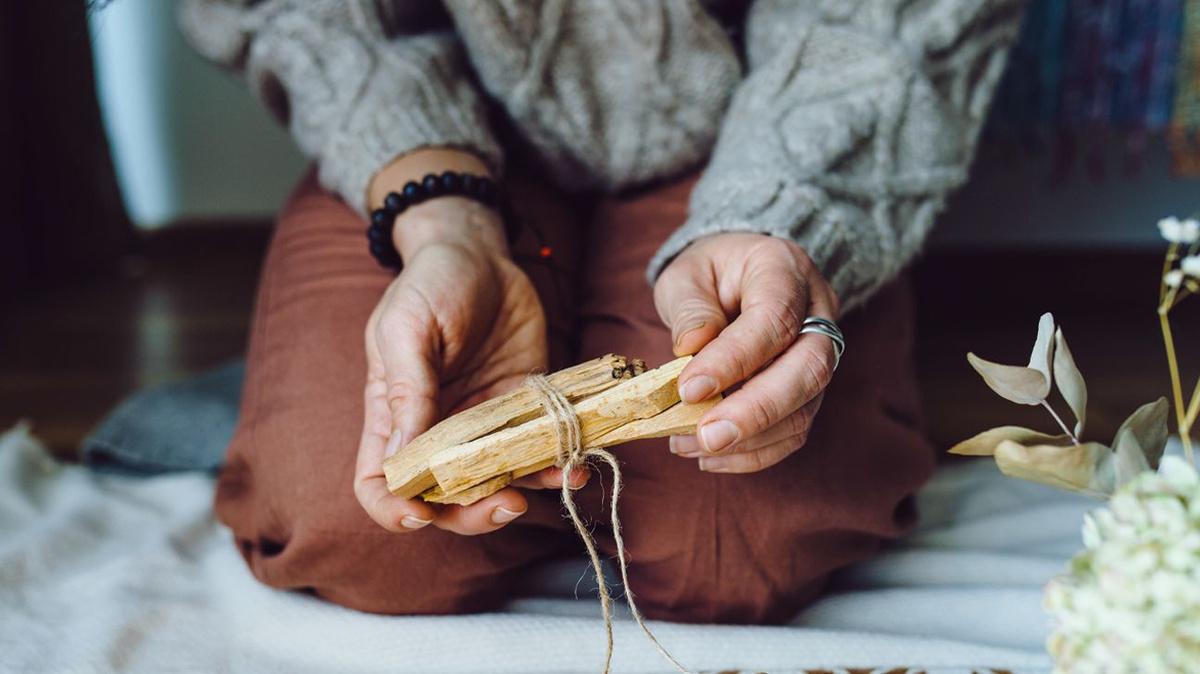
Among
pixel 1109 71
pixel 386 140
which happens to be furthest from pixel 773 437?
pixel 1109 71

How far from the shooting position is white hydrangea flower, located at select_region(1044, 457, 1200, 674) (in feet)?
1.00

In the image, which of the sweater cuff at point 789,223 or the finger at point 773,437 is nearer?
the finger at point 773,437

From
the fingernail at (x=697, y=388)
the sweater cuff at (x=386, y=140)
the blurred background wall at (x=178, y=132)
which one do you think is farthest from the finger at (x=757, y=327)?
the blurred background wall at (x=178, y=132)

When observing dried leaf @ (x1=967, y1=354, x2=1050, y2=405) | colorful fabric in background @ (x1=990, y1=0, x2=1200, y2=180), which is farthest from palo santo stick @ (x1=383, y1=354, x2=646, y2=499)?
colorful fabric in background @ (x1=990, y1=0, x2=1200, y2=180)

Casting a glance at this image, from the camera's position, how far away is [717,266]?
0.63 m

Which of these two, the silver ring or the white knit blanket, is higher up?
the silver ring

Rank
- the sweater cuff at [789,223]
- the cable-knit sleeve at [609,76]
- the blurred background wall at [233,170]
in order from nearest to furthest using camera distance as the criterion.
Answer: the sweater cuff at [789,223]
the cable-knit sleeve at [609,76]
the blurred background wall at [233,170]

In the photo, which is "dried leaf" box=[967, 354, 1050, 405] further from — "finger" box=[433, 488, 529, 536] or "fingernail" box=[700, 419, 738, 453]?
"finger" box=[433, 488, 529, 536]

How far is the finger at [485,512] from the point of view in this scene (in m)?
0.56

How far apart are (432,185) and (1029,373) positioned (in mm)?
518

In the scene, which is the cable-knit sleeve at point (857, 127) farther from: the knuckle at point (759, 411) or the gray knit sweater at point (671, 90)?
the knuckle at point (759, 411)

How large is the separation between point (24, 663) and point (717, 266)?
60cm

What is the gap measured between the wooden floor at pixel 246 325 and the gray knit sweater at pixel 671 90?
60cm

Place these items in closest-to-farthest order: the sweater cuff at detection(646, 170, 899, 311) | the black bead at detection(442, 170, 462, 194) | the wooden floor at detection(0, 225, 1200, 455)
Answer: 1. the sweater cuff at detection(646, 170, 899, 311)
2. the black bead at detection(442, 170, 462, 194)
3. the wooden floor at detection(0, 225, 1200, 455)
